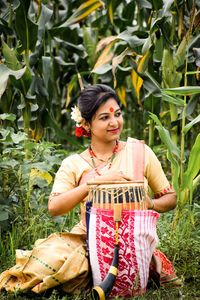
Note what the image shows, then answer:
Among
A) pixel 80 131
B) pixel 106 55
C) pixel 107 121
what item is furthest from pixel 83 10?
pixel 107 121

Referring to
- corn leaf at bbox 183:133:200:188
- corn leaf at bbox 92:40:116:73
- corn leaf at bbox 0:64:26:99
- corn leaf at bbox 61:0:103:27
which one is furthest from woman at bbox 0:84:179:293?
corn leaf at bbox 61:0:103:27

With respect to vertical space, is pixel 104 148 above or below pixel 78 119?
below

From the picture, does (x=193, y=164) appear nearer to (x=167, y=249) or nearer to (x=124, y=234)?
(x=167, y=249)

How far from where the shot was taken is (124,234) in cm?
196

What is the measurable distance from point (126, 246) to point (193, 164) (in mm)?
818

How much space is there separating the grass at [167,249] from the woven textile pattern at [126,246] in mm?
93

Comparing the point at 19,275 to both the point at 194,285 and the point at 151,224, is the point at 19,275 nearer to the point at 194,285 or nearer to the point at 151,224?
the point at 151,224

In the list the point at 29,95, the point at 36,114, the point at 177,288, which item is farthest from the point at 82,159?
the point at 36,114

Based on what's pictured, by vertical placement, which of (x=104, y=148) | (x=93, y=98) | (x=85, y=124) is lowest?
(x=104, y=148)

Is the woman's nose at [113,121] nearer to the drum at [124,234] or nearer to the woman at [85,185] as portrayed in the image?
the woman at [85,185]

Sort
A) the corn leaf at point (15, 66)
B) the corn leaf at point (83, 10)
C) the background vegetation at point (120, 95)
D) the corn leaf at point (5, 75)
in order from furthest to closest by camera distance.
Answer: the corn leaf at point (83, 10) → the corn leaf at point (15, 66) → the corn leaf at point (5, 75) → the background vegetation at point (120, 95)

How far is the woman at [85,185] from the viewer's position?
82.3 inches

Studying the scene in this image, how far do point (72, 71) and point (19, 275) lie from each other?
3073mm

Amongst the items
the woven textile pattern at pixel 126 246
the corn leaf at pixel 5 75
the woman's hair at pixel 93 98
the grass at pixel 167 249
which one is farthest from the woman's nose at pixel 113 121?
the corn leaf at pixel 5 75
